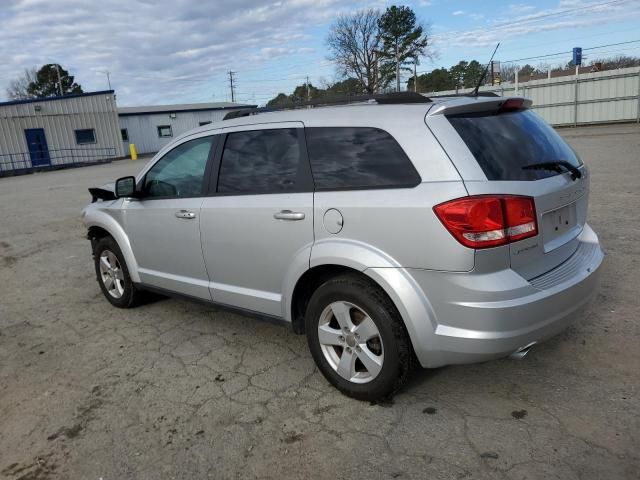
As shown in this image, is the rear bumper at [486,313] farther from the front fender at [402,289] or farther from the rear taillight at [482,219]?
the rear taillight at [482,219]

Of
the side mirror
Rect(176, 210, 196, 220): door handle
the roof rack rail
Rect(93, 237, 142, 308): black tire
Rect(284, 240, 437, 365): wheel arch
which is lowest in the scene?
Rect(93, 237, 142, 308): black tire

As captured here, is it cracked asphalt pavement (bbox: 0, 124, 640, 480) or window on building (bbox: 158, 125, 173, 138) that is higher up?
window on building (bbox: 158, 125, 173, 138)

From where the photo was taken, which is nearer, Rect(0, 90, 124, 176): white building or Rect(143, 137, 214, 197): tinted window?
Rect(143, 137, 214, 197): tinted window

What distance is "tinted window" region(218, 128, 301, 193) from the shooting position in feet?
11.0

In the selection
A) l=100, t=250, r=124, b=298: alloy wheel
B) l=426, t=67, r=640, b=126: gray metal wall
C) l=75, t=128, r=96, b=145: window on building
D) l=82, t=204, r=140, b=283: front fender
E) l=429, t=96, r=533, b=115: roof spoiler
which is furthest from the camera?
l=75, t=128, r=96, b=145: window on building

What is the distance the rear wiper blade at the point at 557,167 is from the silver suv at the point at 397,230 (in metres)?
0.01

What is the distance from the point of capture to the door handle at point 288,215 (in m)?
3.15

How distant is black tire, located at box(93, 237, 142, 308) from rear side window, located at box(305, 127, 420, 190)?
2533 mm

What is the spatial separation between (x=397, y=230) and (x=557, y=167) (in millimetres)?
1069

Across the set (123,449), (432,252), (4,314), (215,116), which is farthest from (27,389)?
(215,116)

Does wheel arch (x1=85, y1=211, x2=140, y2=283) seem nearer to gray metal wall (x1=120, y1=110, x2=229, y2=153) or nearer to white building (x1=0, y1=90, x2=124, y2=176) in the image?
white building (x1=0, y1=90, x2=124, y2=176)

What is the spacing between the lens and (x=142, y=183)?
4.51 metres

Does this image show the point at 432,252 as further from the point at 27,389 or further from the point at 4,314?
the point at 4,314

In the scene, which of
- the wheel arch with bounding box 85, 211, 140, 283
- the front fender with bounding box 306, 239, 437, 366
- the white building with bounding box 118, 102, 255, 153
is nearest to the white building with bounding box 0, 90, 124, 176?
the white building with bounding box 118, 102, 255, 153
